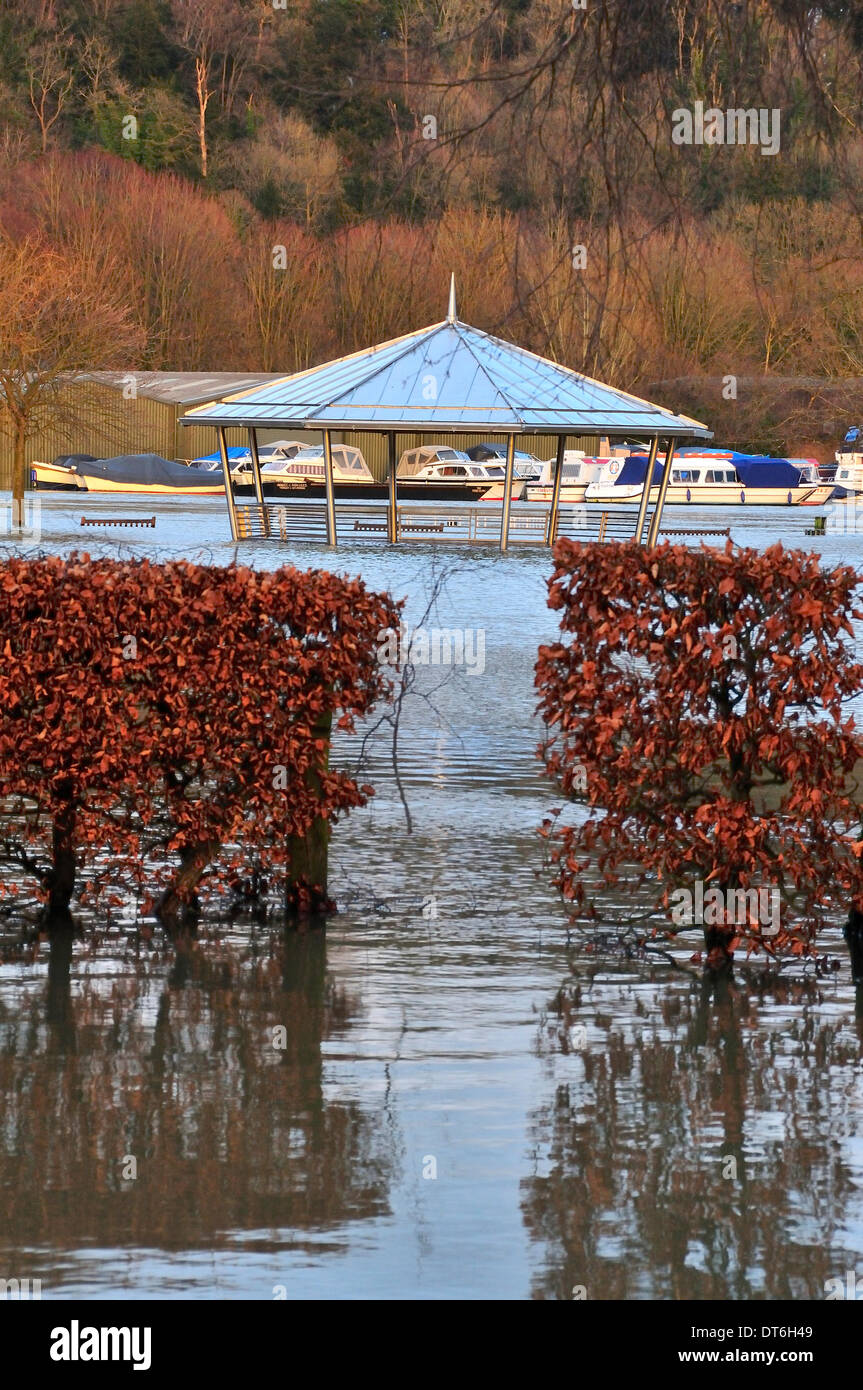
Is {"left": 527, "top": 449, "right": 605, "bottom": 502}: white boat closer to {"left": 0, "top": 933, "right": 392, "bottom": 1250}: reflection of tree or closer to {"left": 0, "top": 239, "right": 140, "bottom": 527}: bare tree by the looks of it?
{"left": 0, "top": 239, "right": 140, "bottom": 527}: bare tree

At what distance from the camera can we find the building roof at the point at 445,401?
2706 cm

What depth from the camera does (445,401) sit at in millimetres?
27859

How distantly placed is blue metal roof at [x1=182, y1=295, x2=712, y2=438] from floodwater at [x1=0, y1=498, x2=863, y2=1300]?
18.7 m

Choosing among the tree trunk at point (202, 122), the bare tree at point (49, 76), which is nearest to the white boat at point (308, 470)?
the tree trunk at point (202, 122)

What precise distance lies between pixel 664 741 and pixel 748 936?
796 mm

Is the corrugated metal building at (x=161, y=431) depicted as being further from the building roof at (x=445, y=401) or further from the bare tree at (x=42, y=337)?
the building roof at (x=445, y=401)

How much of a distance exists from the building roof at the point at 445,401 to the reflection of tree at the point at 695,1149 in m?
20.2

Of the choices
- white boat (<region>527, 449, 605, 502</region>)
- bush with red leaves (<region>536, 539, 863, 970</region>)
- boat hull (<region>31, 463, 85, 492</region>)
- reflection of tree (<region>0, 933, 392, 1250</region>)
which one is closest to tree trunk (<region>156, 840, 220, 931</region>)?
reflection of tree (<region>0, 933, 392, 1250</region>)

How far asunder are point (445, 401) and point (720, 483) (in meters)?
37.3

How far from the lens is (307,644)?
7777 mm

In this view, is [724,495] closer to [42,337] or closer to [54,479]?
[54,479]

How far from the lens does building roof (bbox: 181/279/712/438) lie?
27.1 meters
